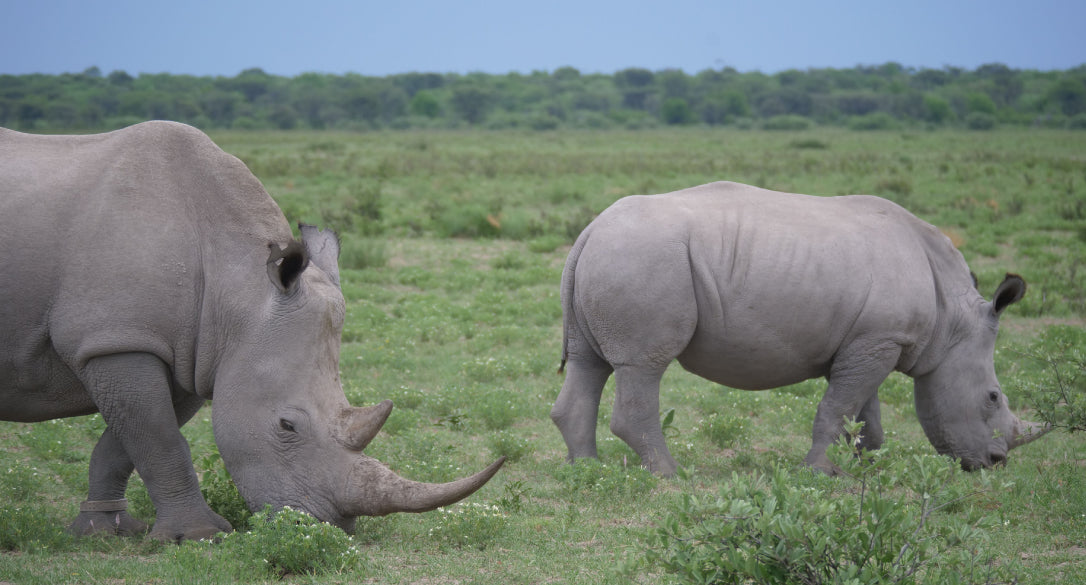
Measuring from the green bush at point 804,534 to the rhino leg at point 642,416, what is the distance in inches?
108

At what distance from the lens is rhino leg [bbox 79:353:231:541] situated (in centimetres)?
514

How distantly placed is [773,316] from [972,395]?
5.14 ft

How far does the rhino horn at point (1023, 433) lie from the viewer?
6.90m

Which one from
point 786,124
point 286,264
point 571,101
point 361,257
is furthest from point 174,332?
point 571,101

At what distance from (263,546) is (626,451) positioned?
320 cm

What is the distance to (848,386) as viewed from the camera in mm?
6973

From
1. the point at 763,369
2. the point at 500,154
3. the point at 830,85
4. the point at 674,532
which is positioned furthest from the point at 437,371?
the point at 830,85

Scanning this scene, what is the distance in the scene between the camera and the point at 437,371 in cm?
990

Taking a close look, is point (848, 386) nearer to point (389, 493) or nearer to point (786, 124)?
point (389, 493)

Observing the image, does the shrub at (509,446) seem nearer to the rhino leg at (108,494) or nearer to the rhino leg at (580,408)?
the rhino leg at (580,408)

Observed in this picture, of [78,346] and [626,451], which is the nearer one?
[78,346]

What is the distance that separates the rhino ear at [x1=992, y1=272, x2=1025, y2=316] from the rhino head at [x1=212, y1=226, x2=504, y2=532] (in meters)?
4.28

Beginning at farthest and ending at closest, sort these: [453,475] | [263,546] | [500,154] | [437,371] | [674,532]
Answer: [500,154] < [437,371] < [453,475] < [263,546] < [674,532]

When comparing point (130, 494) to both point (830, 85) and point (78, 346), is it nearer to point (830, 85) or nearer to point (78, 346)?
point (78, 346)
